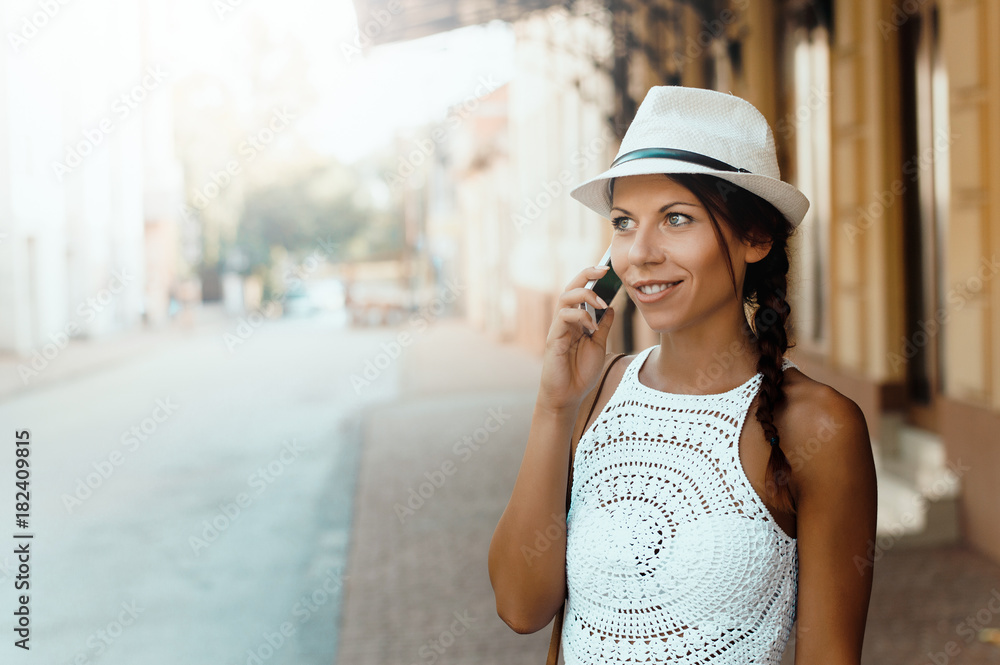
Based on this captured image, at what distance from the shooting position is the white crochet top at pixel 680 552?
165cm

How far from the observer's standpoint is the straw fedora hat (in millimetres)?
1660

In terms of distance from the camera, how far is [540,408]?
5.88 feet

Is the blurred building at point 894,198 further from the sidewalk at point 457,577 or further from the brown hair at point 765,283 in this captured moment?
the brown hair at point 765,283

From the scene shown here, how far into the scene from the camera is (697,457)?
1724mm

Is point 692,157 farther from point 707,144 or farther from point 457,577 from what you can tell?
point 457,577

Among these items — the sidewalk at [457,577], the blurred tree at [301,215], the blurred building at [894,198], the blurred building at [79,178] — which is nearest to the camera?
the sidewalk at [457,577]

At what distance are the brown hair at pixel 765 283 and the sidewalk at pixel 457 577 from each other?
318 cm

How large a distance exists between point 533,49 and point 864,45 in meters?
15.7

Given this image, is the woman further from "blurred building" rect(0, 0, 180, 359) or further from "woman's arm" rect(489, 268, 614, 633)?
"blurred building" rect(0, 0, 180, 359)

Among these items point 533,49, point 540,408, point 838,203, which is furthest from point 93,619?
point 533,49

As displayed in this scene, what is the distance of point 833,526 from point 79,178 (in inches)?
1216

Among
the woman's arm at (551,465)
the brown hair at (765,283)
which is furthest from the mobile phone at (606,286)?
the brown hair at (765,283)

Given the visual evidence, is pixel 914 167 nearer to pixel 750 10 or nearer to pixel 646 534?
pixel 750 10

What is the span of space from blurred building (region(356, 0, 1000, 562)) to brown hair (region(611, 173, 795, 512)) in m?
2.83
